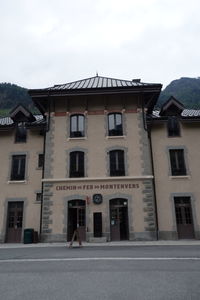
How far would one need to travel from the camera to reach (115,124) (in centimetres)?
1973

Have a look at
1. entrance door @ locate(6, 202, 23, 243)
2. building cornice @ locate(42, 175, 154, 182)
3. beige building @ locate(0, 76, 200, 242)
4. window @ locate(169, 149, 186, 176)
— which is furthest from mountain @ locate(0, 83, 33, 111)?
window @ locate(169, 149, 186, 176)

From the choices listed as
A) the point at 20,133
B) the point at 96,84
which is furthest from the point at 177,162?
the point at 20,133

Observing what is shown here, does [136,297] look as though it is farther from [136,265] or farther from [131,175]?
[131,175]

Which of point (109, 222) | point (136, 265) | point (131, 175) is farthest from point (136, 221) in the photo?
point (136, 265)

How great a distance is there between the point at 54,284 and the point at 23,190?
1391 centimetres

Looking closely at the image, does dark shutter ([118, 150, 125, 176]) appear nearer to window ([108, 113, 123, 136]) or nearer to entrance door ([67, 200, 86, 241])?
window ([108, 113, 123, 136])

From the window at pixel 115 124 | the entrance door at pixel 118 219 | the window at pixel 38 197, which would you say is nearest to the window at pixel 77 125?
the window at pixel 115 124

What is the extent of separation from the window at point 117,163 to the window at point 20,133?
25.5ft

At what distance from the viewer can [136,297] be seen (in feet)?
17.4

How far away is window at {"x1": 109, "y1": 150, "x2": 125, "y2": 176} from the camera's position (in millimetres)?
18438

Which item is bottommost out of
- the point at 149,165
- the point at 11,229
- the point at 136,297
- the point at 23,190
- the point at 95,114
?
the point at 136,297

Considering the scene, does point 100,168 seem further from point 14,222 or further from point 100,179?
point 14,222

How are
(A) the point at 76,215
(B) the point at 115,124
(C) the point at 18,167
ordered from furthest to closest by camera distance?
(C) the point at 18,167 → (B) the point at 115,124 → (A) the point at 76,215

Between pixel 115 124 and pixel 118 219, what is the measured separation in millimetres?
7433
